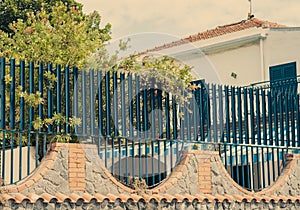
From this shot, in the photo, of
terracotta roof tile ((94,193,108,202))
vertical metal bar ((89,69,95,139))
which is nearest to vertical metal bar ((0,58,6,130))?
vertical metal bar ((89,69,95,139))

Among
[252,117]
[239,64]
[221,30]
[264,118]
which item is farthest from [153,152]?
[221,30]

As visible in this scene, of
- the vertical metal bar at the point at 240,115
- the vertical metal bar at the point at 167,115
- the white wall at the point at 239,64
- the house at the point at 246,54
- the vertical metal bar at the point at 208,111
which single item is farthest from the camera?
the white wall at the point at 239,64

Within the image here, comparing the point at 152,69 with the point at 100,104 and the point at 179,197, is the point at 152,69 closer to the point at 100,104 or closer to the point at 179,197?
the point at 100,104

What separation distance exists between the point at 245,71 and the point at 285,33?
2698 mm

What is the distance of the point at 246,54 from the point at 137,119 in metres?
18.5

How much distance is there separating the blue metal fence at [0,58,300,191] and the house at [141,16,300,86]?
12031 mm

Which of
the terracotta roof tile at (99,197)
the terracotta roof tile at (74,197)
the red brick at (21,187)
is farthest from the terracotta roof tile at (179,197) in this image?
the red brick at (21,187)

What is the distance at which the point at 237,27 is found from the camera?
37.4 metres

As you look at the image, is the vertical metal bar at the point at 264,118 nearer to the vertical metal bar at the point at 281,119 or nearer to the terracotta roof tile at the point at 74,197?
the vertical metal bar at the point at 281,119

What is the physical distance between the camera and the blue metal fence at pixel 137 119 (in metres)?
15.1

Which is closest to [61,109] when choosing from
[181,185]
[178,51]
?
[181,185]

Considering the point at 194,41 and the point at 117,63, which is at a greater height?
the point at 194,41

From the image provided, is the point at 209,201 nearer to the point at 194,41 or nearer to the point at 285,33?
the point at 285,33

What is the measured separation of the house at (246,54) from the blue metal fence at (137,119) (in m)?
12.0
